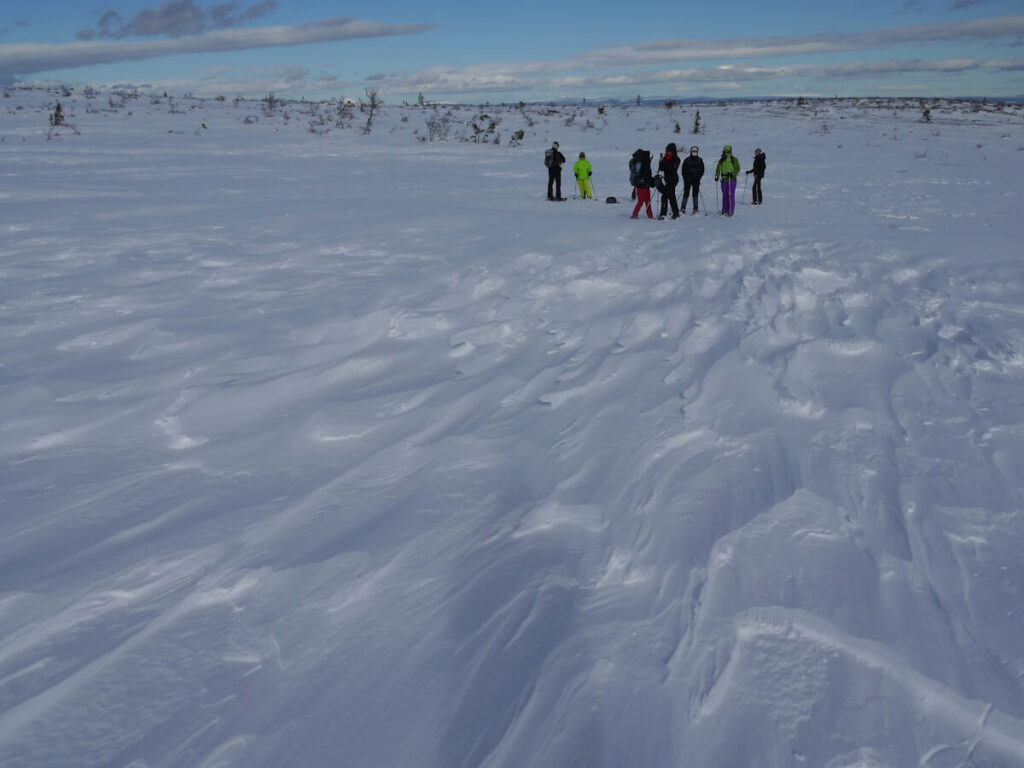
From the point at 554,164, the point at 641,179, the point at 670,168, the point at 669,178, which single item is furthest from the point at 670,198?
the point at 554,164

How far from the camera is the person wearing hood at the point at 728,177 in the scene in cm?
1190

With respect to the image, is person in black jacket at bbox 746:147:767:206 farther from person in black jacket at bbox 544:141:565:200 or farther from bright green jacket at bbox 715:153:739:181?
person in black jacket at bbox 544:141:565:200

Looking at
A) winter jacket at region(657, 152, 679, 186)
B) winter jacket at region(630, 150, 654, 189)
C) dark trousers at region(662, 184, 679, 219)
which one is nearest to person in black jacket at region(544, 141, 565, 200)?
winter jacket at region(630, 150, 654, 189)

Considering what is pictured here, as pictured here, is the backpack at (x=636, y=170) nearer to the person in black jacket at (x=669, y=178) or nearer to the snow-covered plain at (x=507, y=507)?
the person in black jacket at (x=669, y=178)

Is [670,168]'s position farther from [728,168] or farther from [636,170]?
[728,168]

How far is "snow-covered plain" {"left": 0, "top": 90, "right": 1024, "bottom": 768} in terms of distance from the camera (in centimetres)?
224

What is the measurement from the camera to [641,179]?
11.4 metres

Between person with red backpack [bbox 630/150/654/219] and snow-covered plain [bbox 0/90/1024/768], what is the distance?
3793 millimetres

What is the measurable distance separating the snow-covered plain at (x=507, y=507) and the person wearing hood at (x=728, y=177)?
4201mm

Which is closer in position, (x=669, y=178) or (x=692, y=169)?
(x=669, y=178)

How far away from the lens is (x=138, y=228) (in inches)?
349

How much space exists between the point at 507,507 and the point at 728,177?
10280 mm

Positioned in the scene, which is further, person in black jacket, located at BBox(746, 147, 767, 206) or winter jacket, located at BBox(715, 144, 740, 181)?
person in black jacket, located at BBox(746, 147, 767, 206)

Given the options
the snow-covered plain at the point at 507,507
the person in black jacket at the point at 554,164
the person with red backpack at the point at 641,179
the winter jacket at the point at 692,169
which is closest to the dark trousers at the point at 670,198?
the person with red backpack at the point at 641,179
